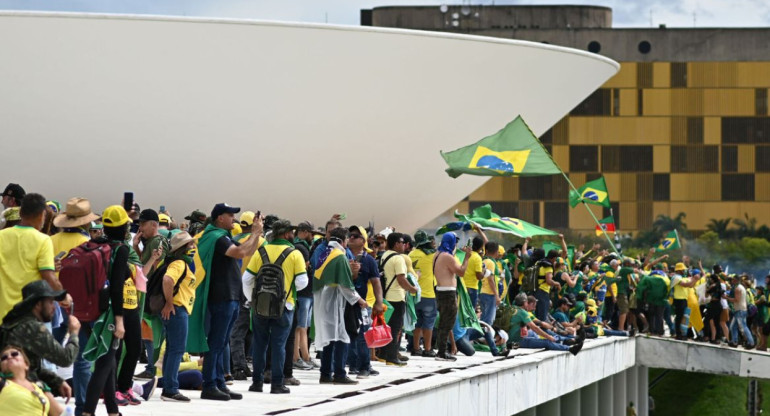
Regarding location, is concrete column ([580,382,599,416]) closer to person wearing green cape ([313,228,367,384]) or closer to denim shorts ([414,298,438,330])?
denim shorts ([414,298,438,330])

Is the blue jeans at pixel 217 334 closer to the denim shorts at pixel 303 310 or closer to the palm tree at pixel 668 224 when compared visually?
the denim shorts at pixel 303 310

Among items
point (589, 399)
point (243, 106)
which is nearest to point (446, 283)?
point (589, 399)

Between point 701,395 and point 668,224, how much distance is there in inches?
1159

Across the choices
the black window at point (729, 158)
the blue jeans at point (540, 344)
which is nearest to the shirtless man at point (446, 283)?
the blue jeans at point (540, 344)

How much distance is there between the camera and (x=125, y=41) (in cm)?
2544

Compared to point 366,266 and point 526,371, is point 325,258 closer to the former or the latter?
point 366,266

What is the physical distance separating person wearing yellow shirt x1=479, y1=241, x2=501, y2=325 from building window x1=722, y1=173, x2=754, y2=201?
49.8 m

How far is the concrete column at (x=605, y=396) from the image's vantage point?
2409cm

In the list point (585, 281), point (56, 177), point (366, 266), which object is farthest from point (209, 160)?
point (366, 266)

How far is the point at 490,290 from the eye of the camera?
17.3 metres

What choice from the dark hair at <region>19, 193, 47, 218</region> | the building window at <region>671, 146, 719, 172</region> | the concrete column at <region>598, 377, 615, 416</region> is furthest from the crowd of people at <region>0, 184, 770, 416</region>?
the building window at <region>671, 146, 719, 172</region>

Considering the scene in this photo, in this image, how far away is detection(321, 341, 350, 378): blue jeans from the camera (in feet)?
39.8

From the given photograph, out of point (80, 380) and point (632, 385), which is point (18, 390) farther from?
point (632, 385)

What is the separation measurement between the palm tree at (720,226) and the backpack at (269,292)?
55.9m
